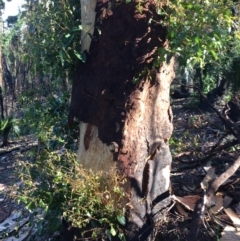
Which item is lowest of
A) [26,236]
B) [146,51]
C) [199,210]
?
[26,236]

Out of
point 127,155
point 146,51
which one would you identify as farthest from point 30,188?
point 146,51

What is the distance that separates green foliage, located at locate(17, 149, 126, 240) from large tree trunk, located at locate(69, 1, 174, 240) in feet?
0.50

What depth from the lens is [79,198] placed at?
13.3 feet

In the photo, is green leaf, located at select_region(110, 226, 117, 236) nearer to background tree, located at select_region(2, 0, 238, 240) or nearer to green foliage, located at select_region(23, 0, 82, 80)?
background tree, located at select_region(2, 0, 238, 240)

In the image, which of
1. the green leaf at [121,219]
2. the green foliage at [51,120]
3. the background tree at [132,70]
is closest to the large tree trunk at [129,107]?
the background tree at [132,70]

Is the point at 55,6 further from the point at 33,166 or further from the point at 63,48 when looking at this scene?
the point at 33,166

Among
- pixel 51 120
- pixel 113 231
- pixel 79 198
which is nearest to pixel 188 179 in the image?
pixel 51 120

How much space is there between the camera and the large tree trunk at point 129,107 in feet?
13.9

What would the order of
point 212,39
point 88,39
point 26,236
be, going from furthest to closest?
point 26,236, point 88,39, point 212,39

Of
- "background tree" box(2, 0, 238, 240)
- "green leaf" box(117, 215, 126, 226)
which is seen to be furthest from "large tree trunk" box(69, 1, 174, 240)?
"green leaf" box(117, 215, 126, 226)

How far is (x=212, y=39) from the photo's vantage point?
13.4 feet

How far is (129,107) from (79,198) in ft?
2.78

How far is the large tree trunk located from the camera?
4.23 metres

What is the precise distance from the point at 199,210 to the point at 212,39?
1.39m
